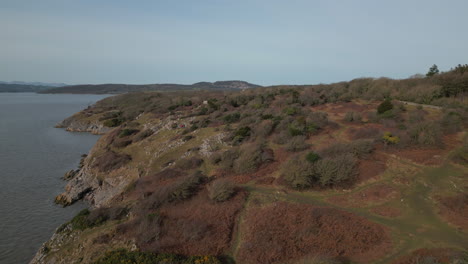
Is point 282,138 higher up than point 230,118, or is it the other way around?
point 230,118

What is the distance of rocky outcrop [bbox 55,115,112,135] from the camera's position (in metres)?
59.0

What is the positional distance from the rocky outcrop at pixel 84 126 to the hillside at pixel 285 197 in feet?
112

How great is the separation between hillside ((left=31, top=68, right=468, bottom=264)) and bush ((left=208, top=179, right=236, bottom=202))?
9 centimetres

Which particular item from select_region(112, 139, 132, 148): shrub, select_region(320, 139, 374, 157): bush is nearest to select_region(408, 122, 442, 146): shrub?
select_region(320, 139, 374, 157): bush

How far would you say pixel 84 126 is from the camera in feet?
202

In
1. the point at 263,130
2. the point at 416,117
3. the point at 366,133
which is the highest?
the point at 416,117

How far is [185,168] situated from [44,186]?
52.1 ft

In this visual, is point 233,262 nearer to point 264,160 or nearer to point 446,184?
point 264,160

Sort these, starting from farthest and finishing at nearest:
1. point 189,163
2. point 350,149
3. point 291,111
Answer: point 291,111 < point 189,163 < point 350,149

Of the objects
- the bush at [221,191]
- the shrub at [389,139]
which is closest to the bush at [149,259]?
the bush at [221,191]

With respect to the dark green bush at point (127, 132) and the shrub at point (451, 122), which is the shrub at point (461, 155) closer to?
the shrub at point (451, 122)

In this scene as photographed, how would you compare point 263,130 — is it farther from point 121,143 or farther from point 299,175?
point 121,143

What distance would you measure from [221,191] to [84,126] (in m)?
59.1

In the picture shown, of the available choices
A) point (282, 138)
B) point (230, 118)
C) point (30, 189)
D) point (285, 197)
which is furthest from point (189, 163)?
point (30, 189)
